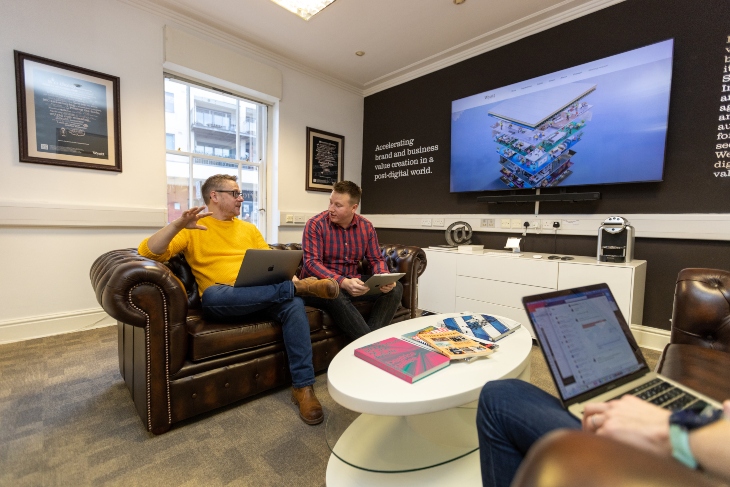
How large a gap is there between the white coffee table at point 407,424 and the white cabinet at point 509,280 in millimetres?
1088

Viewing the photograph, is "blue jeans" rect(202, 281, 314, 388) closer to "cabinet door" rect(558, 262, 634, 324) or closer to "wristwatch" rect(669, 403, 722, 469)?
"wristwatch" rect(669, 403, 722, 469)

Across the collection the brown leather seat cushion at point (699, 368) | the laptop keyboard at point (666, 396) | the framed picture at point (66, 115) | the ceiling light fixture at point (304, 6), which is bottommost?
the brown leather seat cushion at point (699, 368)

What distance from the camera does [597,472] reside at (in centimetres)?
27

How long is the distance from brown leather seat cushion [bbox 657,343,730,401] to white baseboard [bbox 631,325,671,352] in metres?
1.37

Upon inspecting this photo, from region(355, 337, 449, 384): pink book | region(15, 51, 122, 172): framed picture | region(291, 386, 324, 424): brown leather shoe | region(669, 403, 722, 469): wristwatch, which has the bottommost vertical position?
region(291, 386, 324, 424): brown leather shoe

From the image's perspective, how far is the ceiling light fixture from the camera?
8.75 ft

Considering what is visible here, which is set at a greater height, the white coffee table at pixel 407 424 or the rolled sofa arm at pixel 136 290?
the rolled sofa arm at pixel 136 290

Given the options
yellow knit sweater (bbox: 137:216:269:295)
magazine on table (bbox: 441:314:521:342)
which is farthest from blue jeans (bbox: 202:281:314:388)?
magazine on table (bbox: 441:314:521:342)

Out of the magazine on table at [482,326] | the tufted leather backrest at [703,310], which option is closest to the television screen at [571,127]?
the tufted leather backrest at [703,310]

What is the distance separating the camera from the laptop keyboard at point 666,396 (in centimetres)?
70

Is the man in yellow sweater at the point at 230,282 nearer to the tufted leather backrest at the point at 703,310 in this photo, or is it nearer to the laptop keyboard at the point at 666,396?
the laptop keyboard at the point at 666,396

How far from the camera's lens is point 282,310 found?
1687 millimetres

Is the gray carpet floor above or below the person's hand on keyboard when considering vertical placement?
below

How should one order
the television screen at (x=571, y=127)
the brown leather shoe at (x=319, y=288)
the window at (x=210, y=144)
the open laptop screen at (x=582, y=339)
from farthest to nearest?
1. the window at (x=210, y=144)
2. the television screen at (x=571, y=127)
3. the brown leather shoe at (x=319, y=288)
4. the open laptop screen at (x=582, y=339)
